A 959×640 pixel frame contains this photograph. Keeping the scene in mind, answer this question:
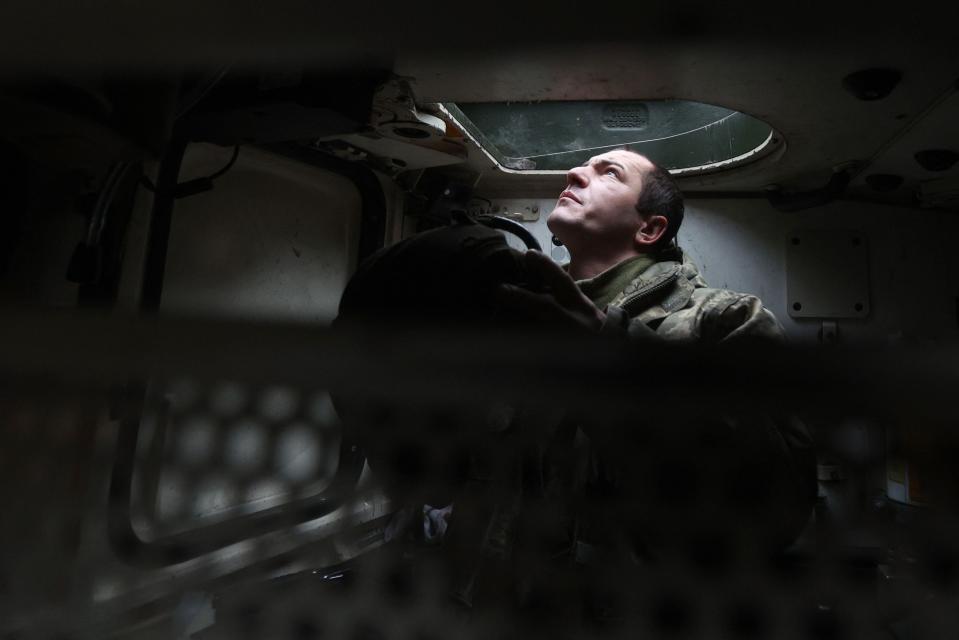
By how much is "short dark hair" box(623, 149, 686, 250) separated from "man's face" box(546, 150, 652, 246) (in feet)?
0.05

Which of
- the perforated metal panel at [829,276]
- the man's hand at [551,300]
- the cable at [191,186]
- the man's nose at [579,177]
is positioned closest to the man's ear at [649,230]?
the man's nose at [579,177]

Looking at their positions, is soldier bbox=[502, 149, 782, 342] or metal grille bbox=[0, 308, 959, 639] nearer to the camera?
metal grille bbox=[0, 308, 959, 639]

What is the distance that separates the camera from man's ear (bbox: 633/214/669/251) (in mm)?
1279

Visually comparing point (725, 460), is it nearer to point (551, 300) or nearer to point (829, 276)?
point (551, 300)

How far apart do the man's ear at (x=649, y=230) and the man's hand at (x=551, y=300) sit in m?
0.68

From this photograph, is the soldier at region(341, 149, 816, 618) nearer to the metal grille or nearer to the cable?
the metal grille

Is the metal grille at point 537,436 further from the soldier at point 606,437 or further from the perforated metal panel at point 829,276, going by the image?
the perforated metal panel at point 829,276

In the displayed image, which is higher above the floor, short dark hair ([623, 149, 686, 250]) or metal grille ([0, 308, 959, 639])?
short dark hair ([623, 149, 686, 250])

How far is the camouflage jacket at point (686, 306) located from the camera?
3.35 ft

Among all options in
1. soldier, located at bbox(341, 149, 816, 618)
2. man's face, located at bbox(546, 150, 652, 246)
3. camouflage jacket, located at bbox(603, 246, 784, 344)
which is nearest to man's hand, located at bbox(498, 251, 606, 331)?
soldier, located at bbox(341, 149, 816, 618)

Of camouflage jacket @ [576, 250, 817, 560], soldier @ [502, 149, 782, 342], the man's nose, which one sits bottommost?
camouflage jacket @ [576, 250, 817, 560]

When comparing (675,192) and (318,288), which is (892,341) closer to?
(675,192)

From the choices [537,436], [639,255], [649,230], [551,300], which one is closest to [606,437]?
[537,436]

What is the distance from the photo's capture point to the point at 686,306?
3.68 feet
